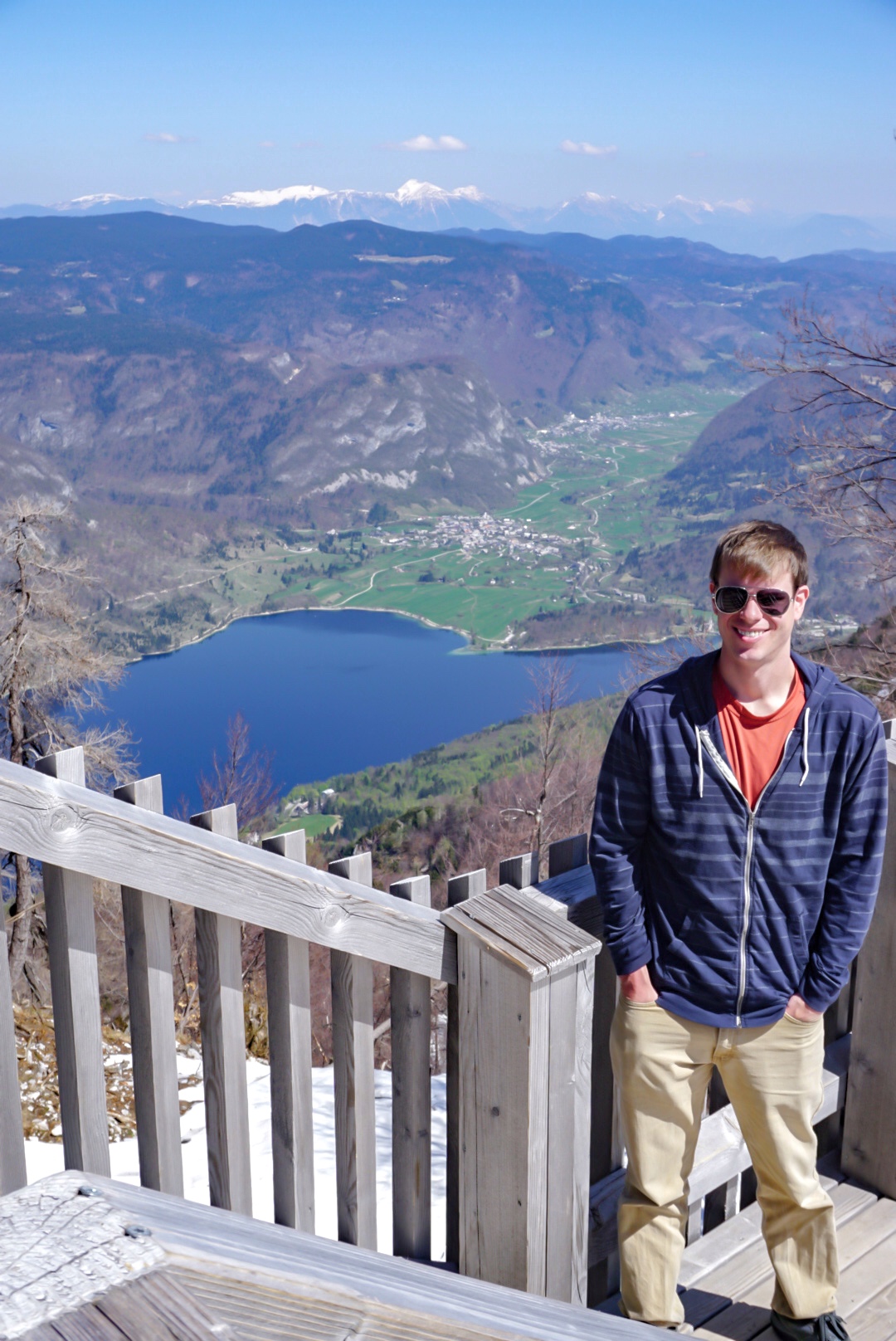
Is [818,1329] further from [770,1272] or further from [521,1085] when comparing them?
[521,1085]

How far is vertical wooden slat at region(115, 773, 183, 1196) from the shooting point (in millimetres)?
1525

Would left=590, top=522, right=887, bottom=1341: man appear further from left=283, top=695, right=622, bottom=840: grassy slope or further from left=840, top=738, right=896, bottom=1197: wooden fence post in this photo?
left=283, top=695, right=622, bottom=840: grassy slope

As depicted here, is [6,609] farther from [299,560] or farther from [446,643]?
[299,560]

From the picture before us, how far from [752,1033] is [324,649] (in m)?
101

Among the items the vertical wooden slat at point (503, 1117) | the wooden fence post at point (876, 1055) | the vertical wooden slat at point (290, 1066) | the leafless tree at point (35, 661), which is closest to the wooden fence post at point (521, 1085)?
the vertical wooden slat at point (503, 1117)

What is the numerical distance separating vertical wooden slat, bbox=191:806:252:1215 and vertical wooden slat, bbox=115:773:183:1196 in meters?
0.05

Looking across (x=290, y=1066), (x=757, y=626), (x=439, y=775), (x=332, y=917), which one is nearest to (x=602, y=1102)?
(x=290, y=1066)

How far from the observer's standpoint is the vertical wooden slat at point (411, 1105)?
176cm

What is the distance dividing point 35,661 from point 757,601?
9.83m

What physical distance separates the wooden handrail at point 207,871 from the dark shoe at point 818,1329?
113 centimetres

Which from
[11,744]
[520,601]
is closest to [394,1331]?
[11,744]

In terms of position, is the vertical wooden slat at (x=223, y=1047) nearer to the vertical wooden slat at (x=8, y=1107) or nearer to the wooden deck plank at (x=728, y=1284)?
the vertical wooden slat at (x=8, y=1107)

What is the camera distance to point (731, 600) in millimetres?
1938

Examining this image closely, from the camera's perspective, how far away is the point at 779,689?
1.95m
